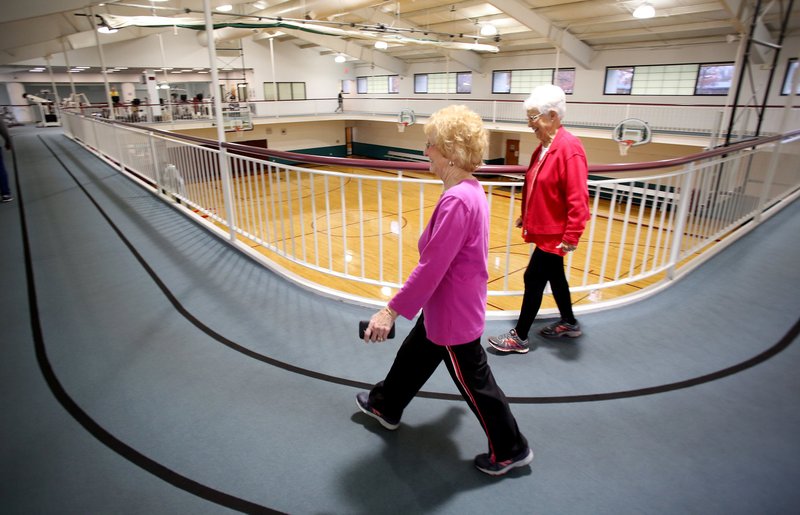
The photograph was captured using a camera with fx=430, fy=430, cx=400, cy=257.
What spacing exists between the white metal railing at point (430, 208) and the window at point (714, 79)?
13.7 ft

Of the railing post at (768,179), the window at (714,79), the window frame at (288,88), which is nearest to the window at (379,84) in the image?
the window frame at (288,88)

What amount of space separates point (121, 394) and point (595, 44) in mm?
15635

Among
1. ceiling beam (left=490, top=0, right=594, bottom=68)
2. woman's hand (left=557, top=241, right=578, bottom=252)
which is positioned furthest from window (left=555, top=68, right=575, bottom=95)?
woman's hand (left=557, top=241, right=578, bottom=252)

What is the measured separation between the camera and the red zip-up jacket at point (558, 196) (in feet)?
6.72

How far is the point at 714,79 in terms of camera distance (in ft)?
37.8

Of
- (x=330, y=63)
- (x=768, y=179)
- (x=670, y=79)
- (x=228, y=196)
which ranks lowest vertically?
(x=228, y=196)

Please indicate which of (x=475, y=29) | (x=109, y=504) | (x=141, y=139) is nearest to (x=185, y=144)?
(x=141, y=139)

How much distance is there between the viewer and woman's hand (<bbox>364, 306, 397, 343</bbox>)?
1.42 m

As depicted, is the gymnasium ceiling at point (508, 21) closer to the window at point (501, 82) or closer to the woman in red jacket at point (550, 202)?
the window at point (501, 82)

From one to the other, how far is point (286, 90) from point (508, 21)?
12821 mm

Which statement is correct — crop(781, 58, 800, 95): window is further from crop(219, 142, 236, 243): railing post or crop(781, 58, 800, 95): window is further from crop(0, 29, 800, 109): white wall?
crop(219, 142, 236, 243): railing post

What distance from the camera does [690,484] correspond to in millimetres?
1594

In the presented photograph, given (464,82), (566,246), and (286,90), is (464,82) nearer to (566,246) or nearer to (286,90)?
(286,90)

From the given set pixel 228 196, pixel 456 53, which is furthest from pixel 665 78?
pixel 228 196
